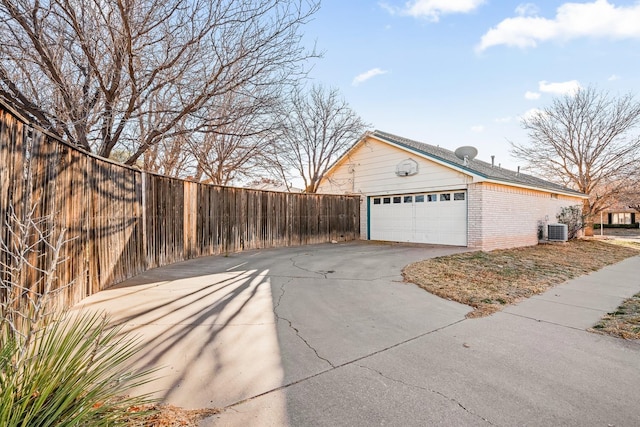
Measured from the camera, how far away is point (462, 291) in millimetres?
5492

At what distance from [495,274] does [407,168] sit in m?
6.60

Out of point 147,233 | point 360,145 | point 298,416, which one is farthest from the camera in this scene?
point 360,145

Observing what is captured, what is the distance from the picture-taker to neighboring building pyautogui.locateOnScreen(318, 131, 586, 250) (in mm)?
10914

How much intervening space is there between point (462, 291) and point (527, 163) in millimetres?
20302

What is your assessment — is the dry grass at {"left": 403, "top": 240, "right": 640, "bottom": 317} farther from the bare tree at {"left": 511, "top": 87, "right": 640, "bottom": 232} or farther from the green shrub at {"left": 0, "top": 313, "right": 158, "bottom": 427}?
the bare tree at {"left": 511, "top": 87, "right": 640, "bottom": 232}

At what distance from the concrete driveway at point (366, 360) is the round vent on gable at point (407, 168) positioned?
8.20m

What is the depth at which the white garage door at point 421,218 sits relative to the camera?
11.4 meters

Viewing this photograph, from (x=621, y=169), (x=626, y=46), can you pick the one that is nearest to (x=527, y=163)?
(x=621, y=169)

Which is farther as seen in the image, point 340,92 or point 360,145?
point 340,92

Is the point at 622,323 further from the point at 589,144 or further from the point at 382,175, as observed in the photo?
the point at 589,144

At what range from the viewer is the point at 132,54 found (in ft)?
17.2

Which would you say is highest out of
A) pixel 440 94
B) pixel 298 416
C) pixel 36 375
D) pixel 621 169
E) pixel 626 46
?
pixel 626 46

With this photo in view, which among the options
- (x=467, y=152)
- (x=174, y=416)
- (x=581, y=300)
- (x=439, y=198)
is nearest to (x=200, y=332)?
(x=174, y=416)

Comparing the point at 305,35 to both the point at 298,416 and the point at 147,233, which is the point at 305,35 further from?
the point at 298,416
